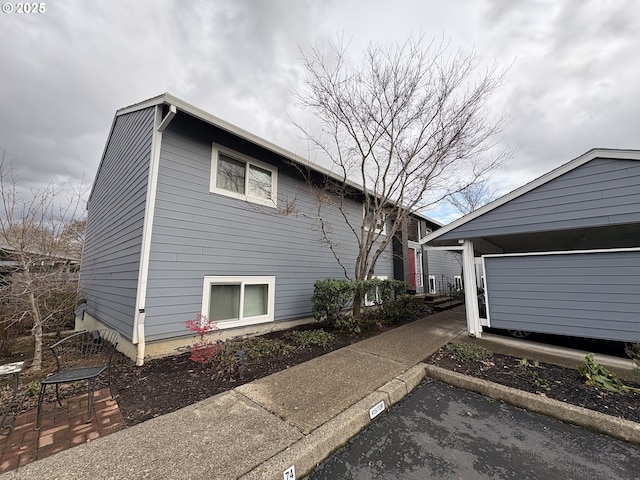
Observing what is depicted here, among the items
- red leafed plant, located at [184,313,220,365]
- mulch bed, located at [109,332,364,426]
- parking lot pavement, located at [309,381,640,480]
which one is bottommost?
parking lot pavement, located at [309,381,640,480]

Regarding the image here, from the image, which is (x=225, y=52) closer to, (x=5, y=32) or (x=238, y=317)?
(x=5, y=32)

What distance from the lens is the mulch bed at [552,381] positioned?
2.99 m

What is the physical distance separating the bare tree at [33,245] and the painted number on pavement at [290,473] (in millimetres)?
5750

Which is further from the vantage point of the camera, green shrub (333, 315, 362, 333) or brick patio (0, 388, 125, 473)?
green shrub (333, 315, 362, 333)

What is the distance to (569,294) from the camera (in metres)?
5.00

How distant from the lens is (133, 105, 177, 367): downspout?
175 inches

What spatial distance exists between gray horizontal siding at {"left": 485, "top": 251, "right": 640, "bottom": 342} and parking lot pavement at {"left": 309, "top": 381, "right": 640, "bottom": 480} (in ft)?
9.88

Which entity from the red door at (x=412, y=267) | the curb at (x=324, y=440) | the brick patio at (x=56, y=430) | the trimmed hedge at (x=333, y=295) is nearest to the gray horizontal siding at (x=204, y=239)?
the trimmed hedge at (x=333, y=295)

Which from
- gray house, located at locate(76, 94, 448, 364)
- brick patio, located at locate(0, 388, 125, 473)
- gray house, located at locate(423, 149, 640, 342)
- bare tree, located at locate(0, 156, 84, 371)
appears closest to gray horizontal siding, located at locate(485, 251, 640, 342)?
gray house, located at locate(423, 149, 640, 342)

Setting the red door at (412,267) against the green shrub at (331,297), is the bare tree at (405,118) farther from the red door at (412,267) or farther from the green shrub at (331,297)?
the red door at (412,267)

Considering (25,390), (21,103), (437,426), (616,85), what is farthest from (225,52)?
(616,85)

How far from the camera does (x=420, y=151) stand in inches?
281

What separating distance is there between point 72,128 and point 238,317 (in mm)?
9450

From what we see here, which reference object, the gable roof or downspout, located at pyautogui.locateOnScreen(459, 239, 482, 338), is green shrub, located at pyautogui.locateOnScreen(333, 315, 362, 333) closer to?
downspout, located at pyautogui.locateOnScreen(459, 239, 482, 338)
